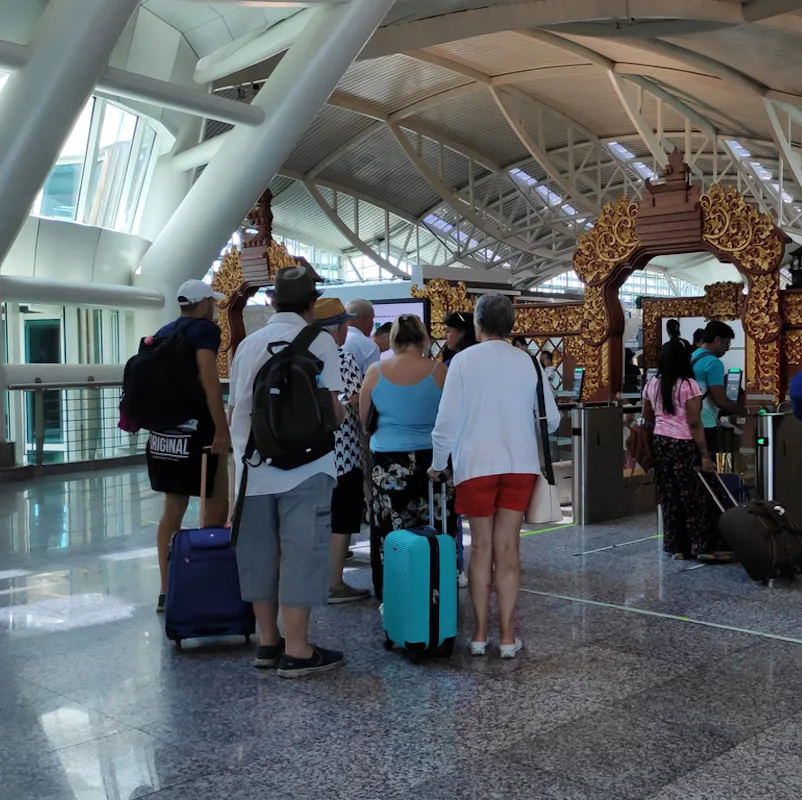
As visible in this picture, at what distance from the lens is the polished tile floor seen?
3.21 meters

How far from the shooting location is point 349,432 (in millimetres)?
5855

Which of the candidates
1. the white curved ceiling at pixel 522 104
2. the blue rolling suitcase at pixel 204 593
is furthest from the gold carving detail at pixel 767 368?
the white curved ceiling at pixel 522 104

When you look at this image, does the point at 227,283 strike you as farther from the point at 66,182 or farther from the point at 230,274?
the point at 66,182

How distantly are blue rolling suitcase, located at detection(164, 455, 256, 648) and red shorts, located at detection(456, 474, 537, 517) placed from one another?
1.13 m

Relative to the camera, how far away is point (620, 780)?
3182mm

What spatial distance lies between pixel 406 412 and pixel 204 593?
1344 mm

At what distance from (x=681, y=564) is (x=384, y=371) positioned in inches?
106

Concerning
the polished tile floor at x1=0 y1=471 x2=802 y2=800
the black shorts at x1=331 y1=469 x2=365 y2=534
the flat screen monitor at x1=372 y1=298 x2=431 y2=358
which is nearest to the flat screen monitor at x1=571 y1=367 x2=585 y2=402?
the flat screen monitor at x1=372 y1=298 x2=431 y2=358

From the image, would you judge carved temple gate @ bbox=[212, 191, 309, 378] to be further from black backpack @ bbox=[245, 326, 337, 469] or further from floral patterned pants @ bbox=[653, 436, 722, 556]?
black backpack @ bbox=[245, 326, 337, 469]

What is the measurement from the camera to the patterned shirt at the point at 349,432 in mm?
5801

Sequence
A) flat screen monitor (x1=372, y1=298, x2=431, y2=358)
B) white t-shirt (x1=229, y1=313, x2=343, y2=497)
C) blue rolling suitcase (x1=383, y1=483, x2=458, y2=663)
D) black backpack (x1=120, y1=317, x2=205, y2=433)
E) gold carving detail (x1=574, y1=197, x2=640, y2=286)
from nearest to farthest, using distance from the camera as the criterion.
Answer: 1. white t-shirt (x1=229, y1=313, x2=343, y2=497)
2. blue rolling suitcase (x1=383, y1=483, x2=458, y2=663)
3. black backpack (x1=120, y1=317, x2=205, y2=433)
4. gold carving detail (x1=574, y1=197, x2=640, y2=286)
5. flat screen monitor (x1=372, y1=298, x2=431, y2=358)

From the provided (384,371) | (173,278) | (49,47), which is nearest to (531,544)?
(384,371)

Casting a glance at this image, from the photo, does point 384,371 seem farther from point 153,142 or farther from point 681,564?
point 153,142

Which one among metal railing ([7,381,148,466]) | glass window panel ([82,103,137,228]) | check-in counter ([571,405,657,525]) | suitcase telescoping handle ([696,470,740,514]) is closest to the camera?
suitcase telescoping handle ([696,470,740,514])
